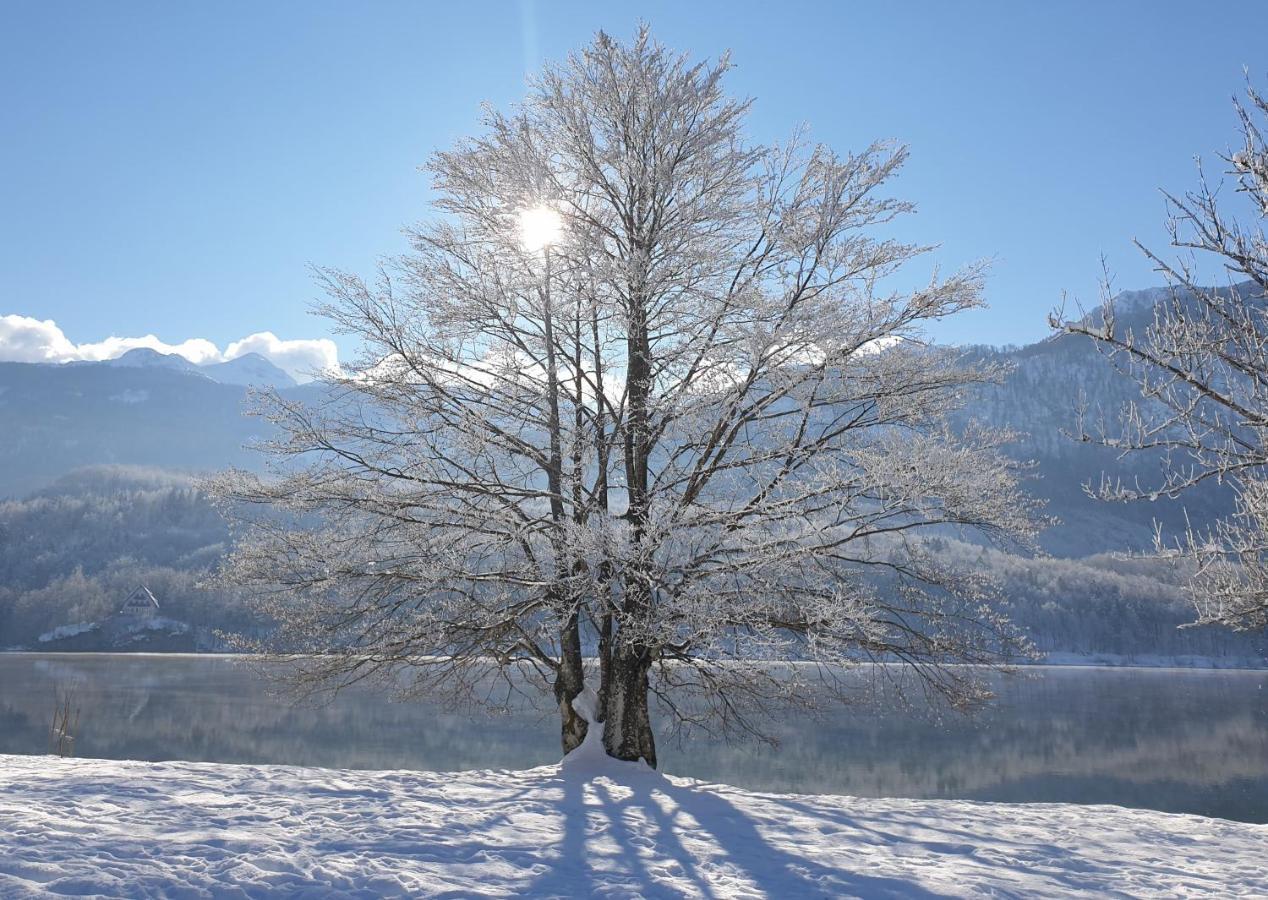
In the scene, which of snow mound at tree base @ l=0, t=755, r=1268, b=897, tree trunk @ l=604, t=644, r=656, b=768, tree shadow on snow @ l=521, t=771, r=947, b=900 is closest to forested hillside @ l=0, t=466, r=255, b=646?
tree trunk @ l=604, t=644, r=656, b=768

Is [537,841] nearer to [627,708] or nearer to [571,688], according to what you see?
[627,708]

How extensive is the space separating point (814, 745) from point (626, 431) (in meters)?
30.0

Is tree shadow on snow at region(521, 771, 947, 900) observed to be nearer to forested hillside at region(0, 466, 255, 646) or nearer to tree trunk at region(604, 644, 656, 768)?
tree trunk at region(604, 644, 656, 768)

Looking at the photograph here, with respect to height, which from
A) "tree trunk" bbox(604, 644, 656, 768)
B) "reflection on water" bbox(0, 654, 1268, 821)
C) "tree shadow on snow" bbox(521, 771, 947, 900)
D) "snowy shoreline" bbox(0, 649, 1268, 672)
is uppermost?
"tree trunk" bbox(604, 644, 656, 768)

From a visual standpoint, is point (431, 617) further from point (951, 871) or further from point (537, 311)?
point (951, 871)

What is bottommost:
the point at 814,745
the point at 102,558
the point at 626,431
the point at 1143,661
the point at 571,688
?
the point at 1143,661

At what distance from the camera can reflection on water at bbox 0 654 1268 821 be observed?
94.1 feet

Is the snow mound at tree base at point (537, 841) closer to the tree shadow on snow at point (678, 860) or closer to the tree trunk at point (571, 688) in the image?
the tree shadow on snow at point (678, 860)

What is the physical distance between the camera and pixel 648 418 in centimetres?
1041

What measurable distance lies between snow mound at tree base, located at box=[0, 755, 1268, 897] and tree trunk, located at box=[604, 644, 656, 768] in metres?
1.56

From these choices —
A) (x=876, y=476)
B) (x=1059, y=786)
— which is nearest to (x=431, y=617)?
(x=876, y=476)

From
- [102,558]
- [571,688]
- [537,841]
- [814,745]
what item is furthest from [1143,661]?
[102,558]

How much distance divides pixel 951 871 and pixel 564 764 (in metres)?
4.96

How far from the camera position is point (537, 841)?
6.23 meters
